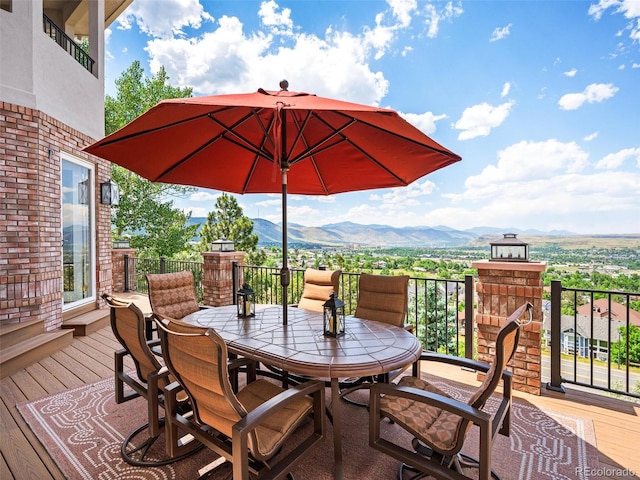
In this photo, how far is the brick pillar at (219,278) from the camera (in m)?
5.84

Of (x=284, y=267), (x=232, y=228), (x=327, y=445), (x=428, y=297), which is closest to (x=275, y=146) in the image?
(x=284, y=267)

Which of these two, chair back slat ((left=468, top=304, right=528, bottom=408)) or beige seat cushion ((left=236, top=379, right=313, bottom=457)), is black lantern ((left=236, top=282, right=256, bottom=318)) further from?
chair back slat ((left=468, top=304, right=528, bottom=408))

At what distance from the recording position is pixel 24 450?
221 cm

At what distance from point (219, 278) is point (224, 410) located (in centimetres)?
460

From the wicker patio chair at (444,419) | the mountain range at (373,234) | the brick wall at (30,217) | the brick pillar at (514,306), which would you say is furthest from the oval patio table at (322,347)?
the mountain range at (373,234)

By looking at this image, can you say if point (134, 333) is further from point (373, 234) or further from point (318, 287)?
point (373, 234)

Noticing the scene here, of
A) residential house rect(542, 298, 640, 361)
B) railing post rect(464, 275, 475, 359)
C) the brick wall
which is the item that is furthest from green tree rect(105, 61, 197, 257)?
residential house rect(542, 298, 640, 361)

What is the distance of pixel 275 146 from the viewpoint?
92.4 inches

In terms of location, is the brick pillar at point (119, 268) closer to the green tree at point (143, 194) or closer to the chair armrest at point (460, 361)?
the green tree at point (143, 194)

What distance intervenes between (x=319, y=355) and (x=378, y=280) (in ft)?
4.38

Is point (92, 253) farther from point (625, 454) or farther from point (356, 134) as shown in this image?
point (625, 454)

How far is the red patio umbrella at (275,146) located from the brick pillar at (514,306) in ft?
4.19

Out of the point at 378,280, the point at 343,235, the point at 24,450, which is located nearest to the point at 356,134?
the point at 378,280

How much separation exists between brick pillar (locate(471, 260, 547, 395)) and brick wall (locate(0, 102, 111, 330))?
5612 millimetres
